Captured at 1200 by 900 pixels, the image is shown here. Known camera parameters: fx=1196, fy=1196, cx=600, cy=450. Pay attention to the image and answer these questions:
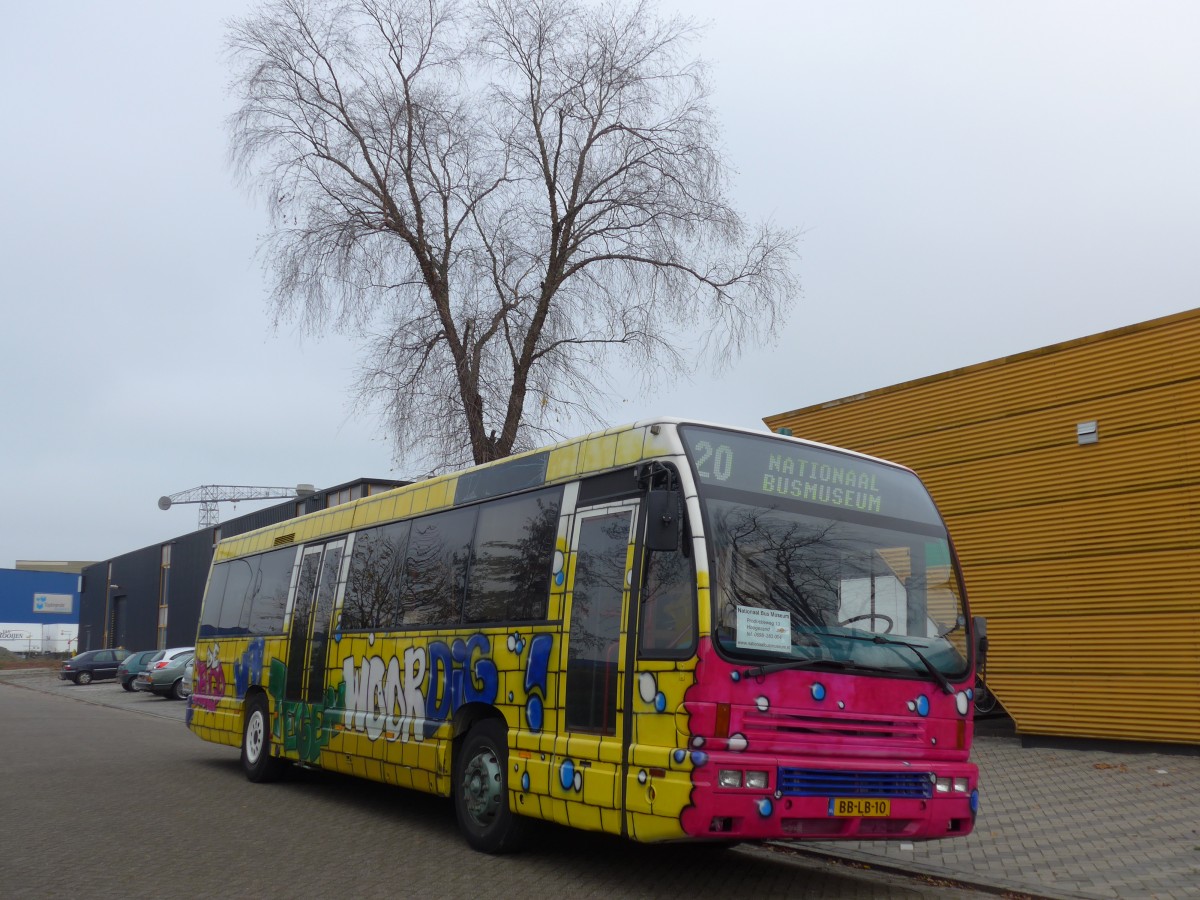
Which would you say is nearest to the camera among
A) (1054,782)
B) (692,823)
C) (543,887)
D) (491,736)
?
(692,823)

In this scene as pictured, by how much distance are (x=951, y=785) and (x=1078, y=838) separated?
250cm

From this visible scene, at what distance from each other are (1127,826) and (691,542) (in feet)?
17.4

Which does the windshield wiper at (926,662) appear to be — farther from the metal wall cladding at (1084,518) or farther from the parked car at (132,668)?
the parked car at (132,668)

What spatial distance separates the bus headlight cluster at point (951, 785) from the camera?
24.8 feet

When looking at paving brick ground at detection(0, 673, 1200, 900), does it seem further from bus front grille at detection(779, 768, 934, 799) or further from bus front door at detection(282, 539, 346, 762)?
bus front door at detection(282, 539, 346, 762)

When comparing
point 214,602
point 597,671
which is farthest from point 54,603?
point 597,671

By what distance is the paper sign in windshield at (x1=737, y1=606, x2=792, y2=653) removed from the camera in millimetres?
6949

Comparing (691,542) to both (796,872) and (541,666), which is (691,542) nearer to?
(541,666)

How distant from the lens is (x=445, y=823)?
34.3 feet

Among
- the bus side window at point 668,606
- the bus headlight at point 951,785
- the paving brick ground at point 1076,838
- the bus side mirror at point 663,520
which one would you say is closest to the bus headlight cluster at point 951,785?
the bus headlight at point 951,785

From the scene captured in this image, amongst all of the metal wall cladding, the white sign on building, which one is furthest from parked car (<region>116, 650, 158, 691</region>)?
the white sign on building

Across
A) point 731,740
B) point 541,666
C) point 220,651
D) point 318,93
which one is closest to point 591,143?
point 318,93

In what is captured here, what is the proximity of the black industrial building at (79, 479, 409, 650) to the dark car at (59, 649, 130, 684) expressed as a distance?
3.51m

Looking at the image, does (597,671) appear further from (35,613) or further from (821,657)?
(35,613)
